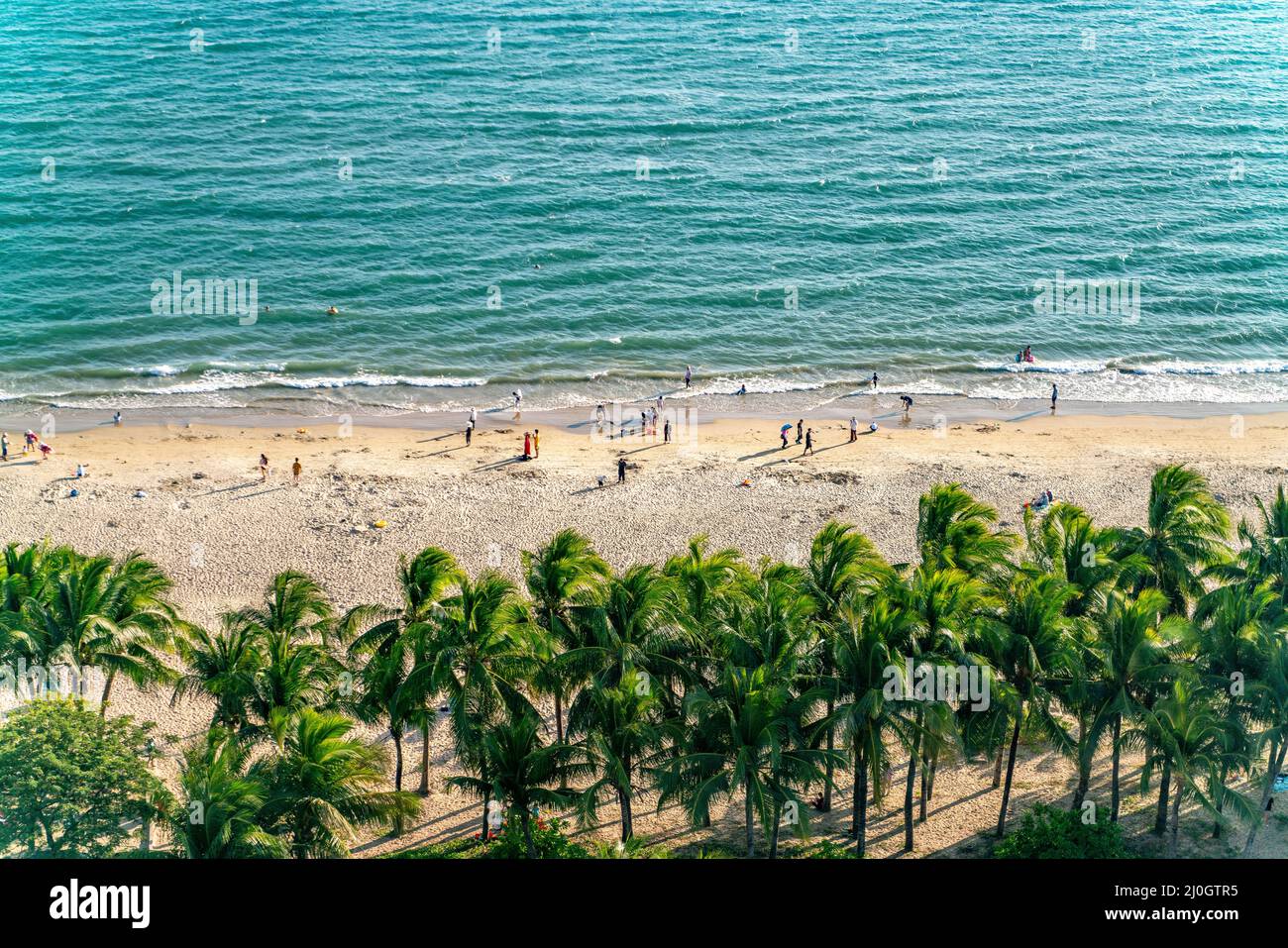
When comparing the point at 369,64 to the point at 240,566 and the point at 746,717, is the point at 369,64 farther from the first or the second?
the point at 746,717

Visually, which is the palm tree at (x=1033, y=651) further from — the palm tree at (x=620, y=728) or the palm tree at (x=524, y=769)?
the palm tree at (x=524, y=769)

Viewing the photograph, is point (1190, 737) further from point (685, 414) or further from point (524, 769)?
point (685, 414)

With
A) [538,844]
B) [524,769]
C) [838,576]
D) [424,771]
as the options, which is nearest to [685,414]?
[838,576]

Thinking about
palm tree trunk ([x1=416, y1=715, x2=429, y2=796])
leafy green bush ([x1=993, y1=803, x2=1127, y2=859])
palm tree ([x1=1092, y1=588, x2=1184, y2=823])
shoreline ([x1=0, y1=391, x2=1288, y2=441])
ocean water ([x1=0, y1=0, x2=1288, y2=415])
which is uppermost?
ocean water ([x1=0, y1=0, x2=1288, y2=415])

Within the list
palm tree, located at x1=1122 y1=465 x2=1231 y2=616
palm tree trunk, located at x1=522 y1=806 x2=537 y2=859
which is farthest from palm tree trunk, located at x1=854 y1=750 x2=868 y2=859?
palm tree, located at x1=1122 y1=465 x2=1231 y2=616

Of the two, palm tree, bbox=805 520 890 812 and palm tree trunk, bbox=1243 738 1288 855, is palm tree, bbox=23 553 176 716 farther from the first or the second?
palm tree trunk, bbox=1243 738 1288 855
